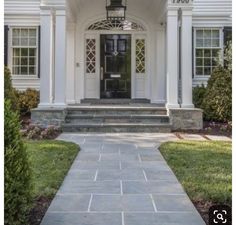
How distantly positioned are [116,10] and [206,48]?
3775 mm

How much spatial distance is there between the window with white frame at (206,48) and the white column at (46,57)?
5.72m

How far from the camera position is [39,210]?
4.66 meters

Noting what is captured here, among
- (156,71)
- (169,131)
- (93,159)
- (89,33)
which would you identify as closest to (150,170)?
(93,159)

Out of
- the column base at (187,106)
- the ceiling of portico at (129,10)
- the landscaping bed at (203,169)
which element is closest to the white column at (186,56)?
the column base at (187,106)

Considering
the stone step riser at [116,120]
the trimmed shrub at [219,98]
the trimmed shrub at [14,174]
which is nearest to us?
the trimmed shrub at [14,174]

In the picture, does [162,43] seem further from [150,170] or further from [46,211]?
[46,211]

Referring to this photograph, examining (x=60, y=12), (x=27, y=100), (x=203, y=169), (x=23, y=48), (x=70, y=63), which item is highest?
(x=60, y=12)

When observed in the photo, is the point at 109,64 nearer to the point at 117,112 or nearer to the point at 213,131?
the point at 117,112

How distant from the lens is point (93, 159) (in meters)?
7.85

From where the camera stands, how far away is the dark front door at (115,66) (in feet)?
52.0

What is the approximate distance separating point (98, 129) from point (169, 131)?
78.4 inches

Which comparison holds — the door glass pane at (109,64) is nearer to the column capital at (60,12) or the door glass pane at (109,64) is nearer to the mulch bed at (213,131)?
the column capital at (60,12)

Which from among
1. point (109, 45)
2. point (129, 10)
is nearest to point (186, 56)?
point (129, 10)

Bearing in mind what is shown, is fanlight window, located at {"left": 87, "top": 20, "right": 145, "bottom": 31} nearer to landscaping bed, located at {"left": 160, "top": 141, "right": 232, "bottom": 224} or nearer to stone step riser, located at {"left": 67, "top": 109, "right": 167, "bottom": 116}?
stone step riser, located at {"left": 67, "top": 109, "right": 167, "bottom": 116}
